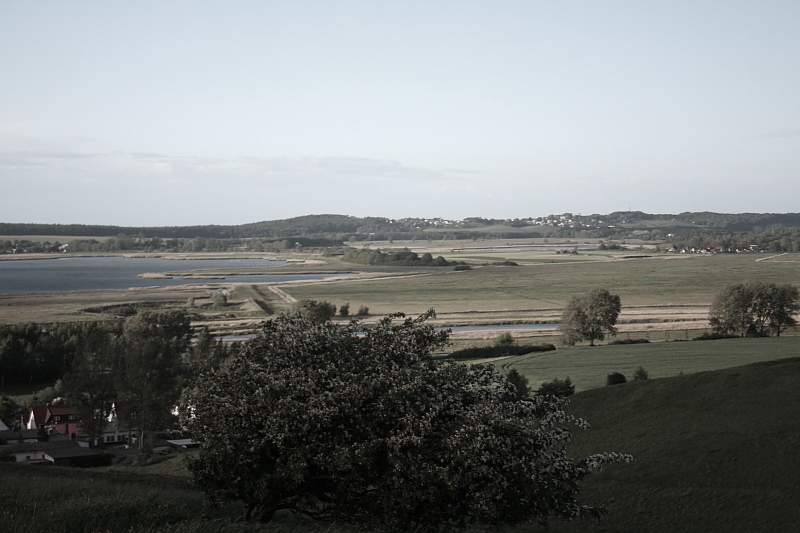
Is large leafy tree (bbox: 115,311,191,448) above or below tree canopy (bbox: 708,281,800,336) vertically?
below

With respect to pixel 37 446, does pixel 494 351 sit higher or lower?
higher

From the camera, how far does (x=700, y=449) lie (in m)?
26.9

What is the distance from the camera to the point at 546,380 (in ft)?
163

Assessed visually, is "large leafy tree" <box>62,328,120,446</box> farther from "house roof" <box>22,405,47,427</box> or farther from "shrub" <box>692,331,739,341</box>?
"shrub" <box>692,331,739,341</box>

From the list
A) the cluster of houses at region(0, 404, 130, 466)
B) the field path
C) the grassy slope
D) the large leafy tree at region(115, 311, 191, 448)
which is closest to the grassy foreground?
the cluster of houses at region(0, 404, 130, 466)

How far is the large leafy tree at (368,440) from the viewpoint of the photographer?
14461 mm

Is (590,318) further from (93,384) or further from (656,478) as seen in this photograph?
(656,478)

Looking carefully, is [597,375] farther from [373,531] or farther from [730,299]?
[373,531]

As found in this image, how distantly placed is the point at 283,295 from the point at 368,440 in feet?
351

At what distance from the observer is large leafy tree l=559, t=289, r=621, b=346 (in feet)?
245

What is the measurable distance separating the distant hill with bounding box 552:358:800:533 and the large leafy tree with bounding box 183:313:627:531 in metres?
6.18

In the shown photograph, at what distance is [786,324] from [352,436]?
75480mm

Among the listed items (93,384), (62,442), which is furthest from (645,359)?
(62,442)

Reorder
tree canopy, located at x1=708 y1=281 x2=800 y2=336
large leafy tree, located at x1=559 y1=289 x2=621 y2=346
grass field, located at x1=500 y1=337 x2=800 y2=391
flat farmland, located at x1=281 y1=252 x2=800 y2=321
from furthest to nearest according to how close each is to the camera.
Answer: flat farmland, located at x1=281 y1=252 x2=800 y2=321
tree canopy, located at x1=708 y1=281 x2=800 y2=336
large leafy tree, located at x1=559 y1=289 x2=621 y2=346
grass field, located at x1=500 y1=337 x2=800 y2=391
